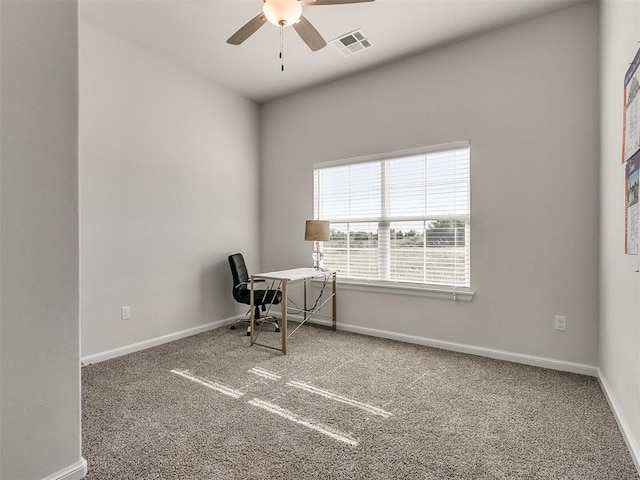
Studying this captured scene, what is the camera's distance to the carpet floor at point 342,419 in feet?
5.56

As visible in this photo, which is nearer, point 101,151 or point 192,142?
point 101,151

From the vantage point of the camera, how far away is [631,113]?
1880mm

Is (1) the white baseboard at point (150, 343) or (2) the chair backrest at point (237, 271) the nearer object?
(1) the white baseboard at point (150, 343)

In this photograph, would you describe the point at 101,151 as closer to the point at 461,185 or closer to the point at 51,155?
the point at 51,155

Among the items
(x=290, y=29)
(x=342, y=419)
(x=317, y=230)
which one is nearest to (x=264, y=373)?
(x=342, y=419)

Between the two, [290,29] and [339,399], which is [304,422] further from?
[290,29]

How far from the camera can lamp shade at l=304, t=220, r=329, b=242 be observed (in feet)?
12.9

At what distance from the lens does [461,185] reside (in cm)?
343

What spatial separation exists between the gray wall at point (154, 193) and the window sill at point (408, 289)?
1531 millimetres

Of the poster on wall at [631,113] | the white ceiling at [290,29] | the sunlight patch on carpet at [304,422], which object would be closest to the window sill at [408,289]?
Result: the poster on wall at [631,113]

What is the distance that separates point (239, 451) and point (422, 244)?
102 inches

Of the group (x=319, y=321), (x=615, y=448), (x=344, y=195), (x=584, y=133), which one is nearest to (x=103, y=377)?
(x=319, y=321)

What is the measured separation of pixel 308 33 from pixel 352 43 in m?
0.99

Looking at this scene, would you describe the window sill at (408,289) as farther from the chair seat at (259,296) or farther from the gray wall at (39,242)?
the gray wall at (39,242)
